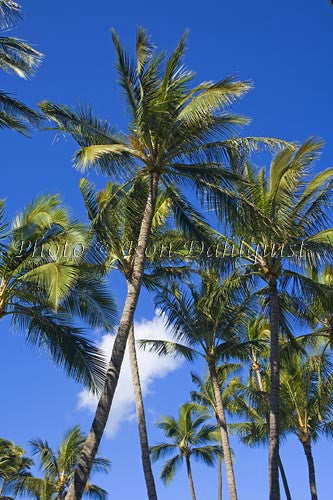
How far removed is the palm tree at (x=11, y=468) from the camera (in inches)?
1195

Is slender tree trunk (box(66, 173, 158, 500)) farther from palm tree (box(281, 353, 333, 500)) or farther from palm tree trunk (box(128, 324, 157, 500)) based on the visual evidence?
palm tree (box(281, 353, 333, 500))

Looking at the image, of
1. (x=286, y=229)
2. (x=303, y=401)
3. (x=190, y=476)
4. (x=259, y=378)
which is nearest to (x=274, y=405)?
(x=286, y=229)

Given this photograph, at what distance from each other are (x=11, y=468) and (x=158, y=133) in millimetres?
24757

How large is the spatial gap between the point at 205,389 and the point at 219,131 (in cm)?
1901

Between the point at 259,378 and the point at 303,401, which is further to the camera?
the point at 259,378

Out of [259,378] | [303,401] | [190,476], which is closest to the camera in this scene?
[303,401]

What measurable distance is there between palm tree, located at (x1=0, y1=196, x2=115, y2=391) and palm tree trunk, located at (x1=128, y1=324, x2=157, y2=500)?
18.0 feet

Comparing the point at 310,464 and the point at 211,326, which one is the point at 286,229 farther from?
the point at 310,464

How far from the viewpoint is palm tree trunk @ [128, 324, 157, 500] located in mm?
18375

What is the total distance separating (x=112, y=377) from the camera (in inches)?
425

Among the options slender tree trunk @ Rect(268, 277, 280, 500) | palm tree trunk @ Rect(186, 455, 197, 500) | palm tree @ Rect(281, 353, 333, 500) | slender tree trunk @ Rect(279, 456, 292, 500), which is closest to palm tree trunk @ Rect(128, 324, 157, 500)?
slender tree trunk @ Rect(268, 277, 280, 500)

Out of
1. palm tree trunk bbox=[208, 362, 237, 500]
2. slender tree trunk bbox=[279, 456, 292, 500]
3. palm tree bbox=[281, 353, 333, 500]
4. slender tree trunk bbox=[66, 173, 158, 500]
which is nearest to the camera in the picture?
slender tree trunk bbox=[66, 173, 158, 500]

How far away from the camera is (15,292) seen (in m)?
13.7

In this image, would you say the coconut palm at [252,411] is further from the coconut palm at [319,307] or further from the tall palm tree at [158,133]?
the tall palm tree at [158,133]
